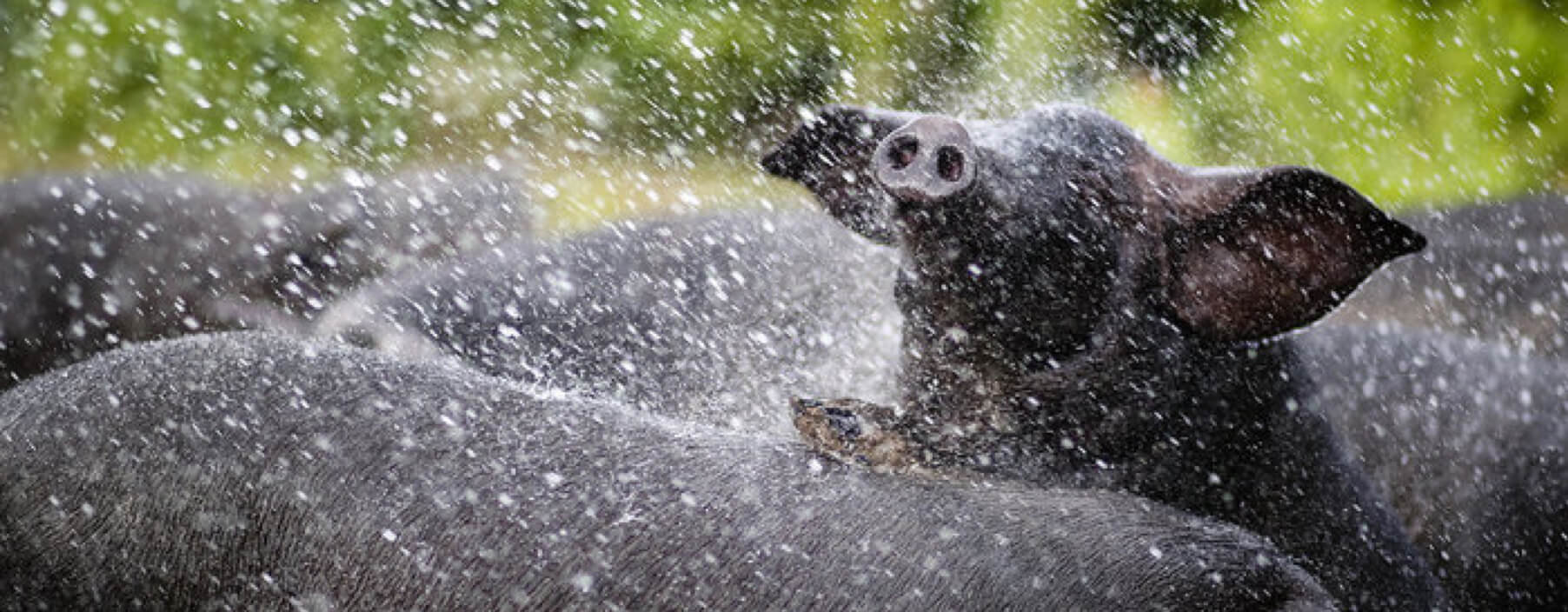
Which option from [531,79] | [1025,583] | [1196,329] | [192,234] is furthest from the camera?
[531,79]

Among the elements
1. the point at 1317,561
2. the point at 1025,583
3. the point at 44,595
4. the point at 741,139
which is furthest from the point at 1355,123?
the point at 44,595

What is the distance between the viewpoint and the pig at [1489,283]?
190cm

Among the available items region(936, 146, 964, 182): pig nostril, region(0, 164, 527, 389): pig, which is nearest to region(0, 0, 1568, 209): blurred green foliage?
region(0, 164, 527, 389): pig

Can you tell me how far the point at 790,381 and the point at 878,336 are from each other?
0.10 meters

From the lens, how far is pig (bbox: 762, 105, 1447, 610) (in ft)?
3.58

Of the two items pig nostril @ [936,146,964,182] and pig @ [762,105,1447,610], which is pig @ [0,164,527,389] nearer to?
pig @ [762,105,1447,610]

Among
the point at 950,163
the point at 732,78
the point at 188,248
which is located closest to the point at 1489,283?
the point at 950,163

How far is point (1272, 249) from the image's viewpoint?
1090mm

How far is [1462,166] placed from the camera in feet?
9.11

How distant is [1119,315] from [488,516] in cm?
51

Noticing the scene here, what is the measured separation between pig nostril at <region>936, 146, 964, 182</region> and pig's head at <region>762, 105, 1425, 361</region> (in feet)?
0.06

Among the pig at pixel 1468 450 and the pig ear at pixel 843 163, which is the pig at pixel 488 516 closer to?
the pig ear at pixel 843 163

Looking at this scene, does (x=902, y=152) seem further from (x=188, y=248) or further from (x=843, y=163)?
(x=188, y=248)

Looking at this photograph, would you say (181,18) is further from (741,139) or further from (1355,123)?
(1355,123)
